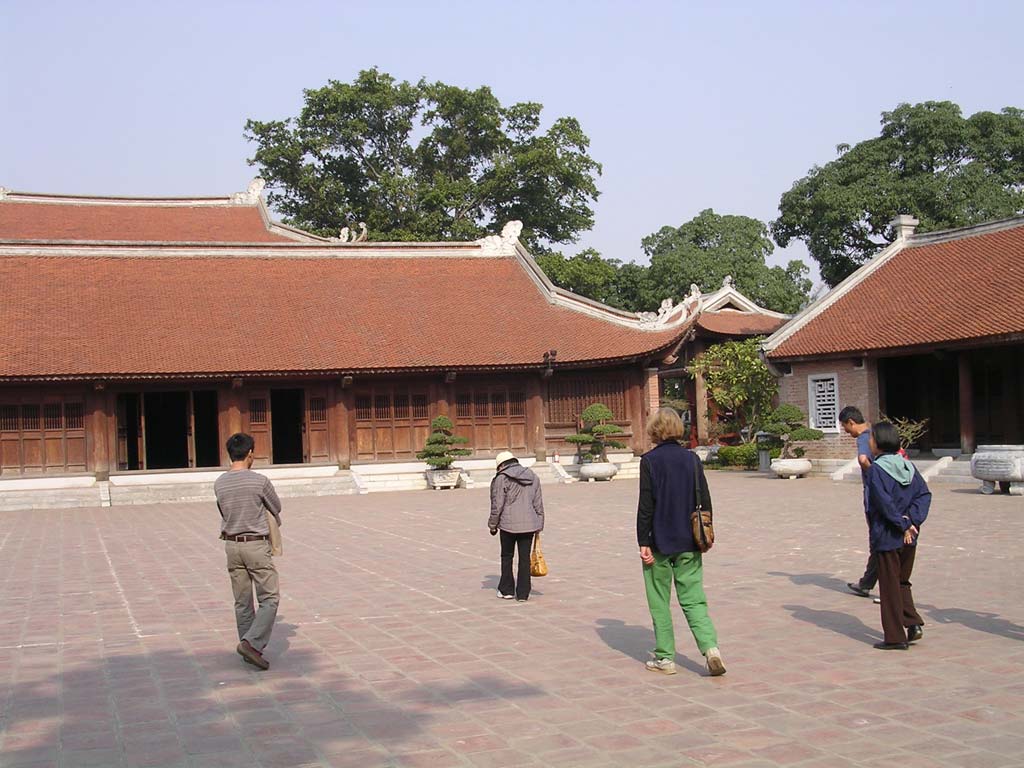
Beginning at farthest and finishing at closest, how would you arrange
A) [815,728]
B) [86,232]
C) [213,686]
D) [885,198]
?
[885,198] → [86,232] → [213,686] → [815,728]

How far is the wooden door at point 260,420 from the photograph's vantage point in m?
24.0

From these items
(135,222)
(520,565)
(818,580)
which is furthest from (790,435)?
(135,222)

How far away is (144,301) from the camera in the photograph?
81.9 ft

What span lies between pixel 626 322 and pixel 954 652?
19950 mm

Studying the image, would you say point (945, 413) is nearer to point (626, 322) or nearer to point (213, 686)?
point (626, 322)

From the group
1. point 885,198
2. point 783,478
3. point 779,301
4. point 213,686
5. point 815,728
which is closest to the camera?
point 815,728

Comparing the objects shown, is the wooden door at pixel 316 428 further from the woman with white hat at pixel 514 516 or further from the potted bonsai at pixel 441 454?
the woman with white hat at pixel 514 516

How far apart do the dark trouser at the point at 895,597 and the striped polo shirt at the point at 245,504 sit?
12.4 feet

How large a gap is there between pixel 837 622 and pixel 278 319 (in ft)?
62.7

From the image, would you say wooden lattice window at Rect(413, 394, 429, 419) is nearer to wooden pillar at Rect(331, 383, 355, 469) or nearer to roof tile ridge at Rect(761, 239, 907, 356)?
wooden pillar at Rect(331, 383, 355, 469)

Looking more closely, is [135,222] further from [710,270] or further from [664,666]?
[664,666]

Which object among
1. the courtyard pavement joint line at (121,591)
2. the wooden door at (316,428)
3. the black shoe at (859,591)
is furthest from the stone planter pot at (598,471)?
the black shoe at (859,591)

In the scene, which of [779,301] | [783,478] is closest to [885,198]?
[779,301]

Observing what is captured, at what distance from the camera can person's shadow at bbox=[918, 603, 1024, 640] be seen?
7265 mm
